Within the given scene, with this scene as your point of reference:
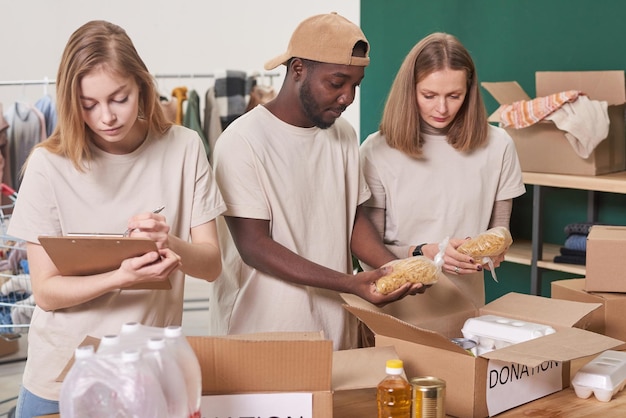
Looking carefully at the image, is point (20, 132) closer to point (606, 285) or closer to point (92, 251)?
point (92, 251)

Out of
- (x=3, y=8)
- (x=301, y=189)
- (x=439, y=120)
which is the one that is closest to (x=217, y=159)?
(x=301, y=189)

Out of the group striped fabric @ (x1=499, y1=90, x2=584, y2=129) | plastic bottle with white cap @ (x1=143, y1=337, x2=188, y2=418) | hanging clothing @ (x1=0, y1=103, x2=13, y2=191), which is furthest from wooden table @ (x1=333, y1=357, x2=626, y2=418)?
hanging clothing @ (x1=0, y1=103, x2=13, y2=191)

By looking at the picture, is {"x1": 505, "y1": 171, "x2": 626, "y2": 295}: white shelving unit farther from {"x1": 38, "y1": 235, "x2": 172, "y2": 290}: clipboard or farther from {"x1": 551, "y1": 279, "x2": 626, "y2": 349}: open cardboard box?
{"x1": 38, "y1": 235, "x2": 172, "y2": 290}: clipboard

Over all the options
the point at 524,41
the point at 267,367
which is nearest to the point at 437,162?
the point at 267,367

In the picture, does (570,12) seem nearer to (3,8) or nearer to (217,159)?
(217,159)

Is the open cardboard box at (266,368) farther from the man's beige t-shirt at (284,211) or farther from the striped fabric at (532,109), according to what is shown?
the striped fabric at (532,109)

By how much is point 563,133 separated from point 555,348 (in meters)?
2.33

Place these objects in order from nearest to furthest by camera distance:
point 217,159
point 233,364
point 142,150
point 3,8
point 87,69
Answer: point 233,364 → point 87,69 → point 142,150 → point 217,159 → point 3,8

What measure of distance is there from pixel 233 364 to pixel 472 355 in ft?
1.56

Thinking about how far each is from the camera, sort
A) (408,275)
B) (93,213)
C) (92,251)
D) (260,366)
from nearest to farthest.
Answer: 1. (260,366)
2. (92,251)
3. (93,213)
4. (408,275)

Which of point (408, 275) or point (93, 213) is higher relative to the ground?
point (93, 213)

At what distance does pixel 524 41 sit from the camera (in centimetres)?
433

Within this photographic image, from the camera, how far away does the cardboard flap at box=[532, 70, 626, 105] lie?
3742 mm

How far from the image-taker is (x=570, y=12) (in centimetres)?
411
